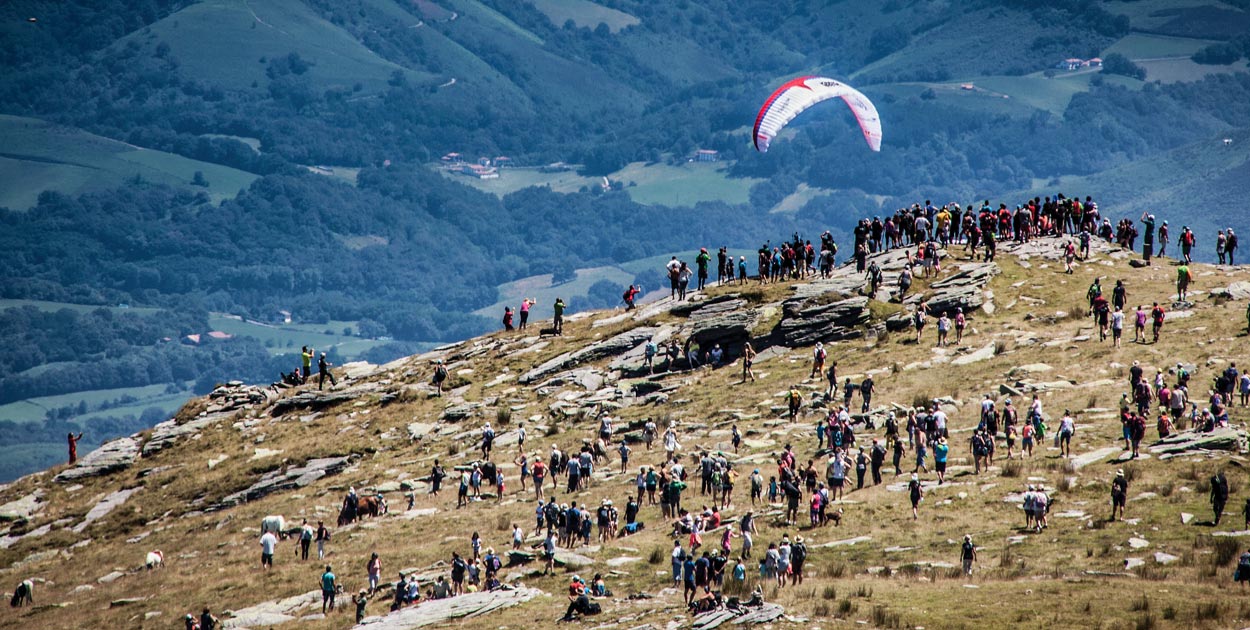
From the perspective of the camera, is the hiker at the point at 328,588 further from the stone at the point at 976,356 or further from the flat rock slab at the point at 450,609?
the stone at the point at 976,356

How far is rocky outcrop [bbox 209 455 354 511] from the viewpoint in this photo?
60875 millimetres

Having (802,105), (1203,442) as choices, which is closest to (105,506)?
(802,105)

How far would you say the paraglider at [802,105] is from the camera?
7925 cm

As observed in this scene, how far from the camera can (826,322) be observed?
2467 inches

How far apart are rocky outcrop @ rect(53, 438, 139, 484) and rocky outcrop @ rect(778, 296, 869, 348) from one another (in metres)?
29.1

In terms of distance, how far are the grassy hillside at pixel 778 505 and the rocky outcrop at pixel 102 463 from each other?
845 mm

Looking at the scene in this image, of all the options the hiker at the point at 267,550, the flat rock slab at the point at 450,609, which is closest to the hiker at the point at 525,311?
the hiker at the point at 267,550

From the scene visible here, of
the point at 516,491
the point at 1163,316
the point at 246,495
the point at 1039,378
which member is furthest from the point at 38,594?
the point at 1163,316

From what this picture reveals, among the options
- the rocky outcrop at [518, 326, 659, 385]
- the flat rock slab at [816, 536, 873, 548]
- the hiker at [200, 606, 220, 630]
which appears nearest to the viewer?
the flat rock slab at [816, 536, 873, 548]

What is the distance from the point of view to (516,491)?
174 feet

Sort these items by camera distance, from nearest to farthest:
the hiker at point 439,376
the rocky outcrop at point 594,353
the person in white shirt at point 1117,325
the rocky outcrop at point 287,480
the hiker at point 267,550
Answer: the hiker at point 267,550, the person in white shirt at point 1117,325, the rocky outcrop at point 287,480, the rocky outcrop at point 594,353, the hiker at point 439,376

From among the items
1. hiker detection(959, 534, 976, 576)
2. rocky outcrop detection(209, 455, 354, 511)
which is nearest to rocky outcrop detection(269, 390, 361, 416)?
rocky outcrop detection(209, 455, 354, 511)

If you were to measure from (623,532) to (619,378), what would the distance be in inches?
729

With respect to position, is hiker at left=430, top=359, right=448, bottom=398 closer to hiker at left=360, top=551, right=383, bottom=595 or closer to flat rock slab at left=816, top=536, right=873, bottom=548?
hiker at left=360, top=551, right=383, bottom=595
